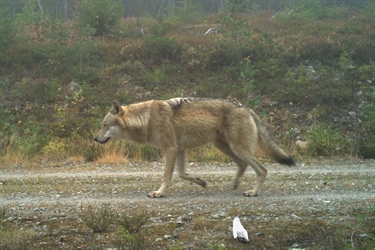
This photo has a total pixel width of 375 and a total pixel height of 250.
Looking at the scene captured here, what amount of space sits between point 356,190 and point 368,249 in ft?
9.91

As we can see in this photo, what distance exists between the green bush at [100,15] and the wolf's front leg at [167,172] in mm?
19337

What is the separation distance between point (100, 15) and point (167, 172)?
68.4 ft

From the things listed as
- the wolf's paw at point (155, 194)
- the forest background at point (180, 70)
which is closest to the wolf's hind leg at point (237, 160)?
the wolf's paw at point (155, 194)

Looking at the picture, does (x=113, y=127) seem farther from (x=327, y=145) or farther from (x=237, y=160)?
(x=327, y=145)

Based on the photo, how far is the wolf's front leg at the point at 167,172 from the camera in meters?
7.74

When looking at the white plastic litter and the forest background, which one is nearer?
the white plastic litter

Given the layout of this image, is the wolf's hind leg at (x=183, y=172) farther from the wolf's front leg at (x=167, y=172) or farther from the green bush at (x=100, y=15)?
the green bush at (x=100, y=15)

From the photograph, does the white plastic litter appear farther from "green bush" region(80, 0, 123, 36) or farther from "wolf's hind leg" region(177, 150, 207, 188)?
"green bush" region(80, 0, 123, 36)

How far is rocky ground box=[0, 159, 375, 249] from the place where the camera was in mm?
5676

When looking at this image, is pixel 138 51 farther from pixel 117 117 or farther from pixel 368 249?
pixel 368 249

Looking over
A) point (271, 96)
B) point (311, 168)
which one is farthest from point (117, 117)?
point (271, 96)

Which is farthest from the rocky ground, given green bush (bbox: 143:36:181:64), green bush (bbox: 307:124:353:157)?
green bush (bbox: 143:36:181:64)

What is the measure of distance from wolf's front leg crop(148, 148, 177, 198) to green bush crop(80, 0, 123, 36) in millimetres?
19337

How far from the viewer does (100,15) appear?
26984 millimetres
